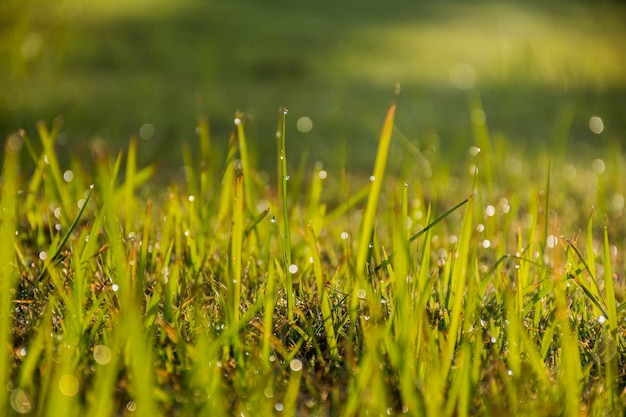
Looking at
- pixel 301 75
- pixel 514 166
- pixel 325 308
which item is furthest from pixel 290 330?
pixel 301 75

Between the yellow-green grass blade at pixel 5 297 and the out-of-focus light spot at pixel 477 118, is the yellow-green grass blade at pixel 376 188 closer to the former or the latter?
the yellow-green grass blade at pixel 5 297

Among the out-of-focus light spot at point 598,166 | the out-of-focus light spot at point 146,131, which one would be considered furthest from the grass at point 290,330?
the out-of-focus light spot at point 146,131

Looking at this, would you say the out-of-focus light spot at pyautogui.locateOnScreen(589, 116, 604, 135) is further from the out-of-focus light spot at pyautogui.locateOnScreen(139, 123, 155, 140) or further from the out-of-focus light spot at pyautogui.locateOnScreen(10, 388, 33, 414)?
the out-of-focus light spot at pyautogui.locateOnScreen(10, 388, 33, 414)

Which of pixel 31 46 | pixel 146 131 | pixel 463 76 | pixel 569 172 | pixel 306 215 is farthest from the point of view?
pixel 463 76

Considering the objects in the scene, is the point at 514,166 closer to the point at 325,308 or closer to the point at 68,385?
the point at 325,308

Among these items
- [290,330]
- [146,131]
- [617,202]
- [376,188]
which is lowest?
[146,131]

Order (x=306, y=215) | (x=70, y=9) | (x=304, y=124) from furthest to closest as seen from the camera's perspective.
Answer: (x=70, y=9) → (x=304, y=124) → (x=306, y=215)
